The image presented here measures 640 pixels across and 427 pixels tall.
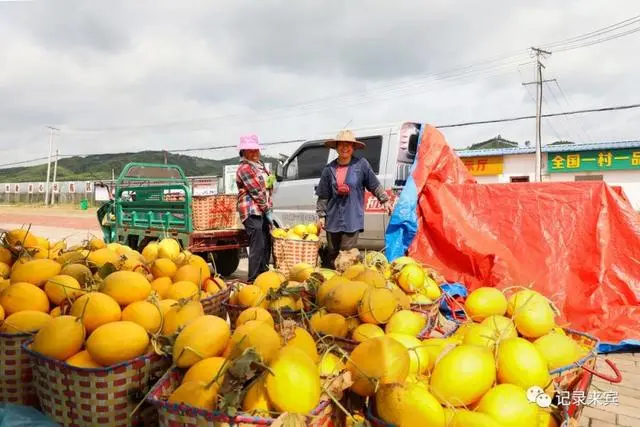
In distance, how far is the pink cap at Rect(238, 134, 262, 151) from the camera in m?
5.62

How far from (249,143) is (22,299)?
359 centimetres

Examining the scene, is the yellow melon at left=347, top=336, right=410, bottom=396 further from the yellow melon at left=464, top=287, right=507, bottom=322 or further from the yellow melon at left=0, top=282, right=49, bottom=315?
the yellow melon at left=0, top=282, right=49, bottom=315

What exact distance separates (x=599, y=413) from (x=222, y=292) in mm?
2604

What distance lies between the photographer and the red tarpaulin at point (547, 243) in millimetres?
4395

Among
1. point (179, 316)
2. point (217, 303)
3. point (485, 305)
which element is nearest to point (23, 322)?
point (179, 316)

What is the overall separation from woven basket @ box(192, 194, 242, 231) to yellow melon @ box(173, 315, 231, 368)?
4996 millimetres

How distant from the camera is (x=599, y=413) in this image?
3.07 m

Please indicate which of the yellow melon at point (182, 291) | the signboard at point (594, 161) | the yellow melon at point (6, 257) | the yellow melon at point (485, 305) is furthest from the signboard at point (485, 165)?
the yellow melon at point (6, 257)

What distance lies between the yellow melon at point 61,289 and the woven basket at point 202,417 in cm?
101

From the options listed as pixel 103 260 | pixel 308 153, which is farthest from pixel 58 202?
pixel 103 260

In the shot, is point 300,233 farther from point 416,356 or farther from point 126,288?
point 416,356

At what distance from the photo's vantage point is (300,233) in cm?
628

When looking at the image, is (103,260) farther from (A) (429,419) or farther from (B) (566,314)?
(B) (566,314)

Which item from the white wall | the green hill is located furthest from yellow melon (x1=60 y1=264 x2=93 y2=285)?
the green hill
